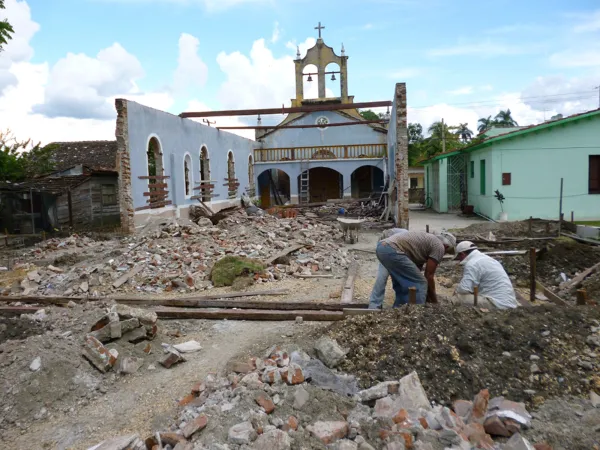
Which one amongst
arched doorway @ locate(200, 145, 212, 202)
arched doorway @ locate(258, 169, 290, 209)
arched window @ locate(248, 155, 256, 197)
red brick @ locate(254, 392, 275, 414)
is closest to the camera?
red brick @ locate(254, 392, 275, 414)

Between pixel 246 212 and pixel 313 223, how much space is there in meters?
4.03

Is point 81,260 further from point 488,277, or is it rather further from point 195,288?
point 488,277

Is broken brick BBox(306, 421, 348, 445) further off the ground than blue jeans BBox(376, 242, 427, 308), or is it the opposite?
blue jeans BBox(376, 242, 427, 308)

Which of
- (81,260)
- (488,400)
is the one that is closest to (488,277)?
(488,400)

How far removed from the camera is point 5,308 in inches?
288

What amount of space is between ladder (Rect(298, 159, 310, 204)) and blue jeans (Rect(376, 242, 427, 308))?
2208 cm

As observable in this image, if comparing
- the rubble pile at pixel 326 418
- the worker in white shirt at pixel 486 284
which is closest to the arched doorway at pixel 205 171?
the worker in white shirt at pixel 486 284

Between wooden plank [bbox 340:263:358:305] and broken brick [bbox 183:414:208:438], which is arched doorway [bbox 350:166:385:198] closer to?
wooden plank [bbox 340:263:358:305]

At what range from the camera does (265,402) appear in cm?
395

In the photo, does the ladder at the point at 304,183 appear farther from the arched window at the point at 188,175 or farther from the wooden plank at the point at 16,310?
the wooden plank at the point at 16,310

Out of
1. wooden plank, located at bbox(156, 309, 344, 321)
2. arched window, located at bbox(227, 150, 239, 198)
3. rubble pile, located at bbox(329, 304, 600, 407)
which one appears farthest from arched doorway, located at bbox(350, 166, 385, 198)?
rubble pile, located at bbox(329, 304, 600, 407)

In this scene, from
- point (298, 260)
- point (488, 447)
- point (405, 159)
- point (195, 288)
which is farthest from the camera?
point (405, 159)

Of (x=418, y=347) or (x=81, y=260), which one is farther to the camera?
(x=81, y=260)

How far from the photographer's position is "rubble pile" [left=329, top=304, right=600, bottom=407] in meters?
4.23
